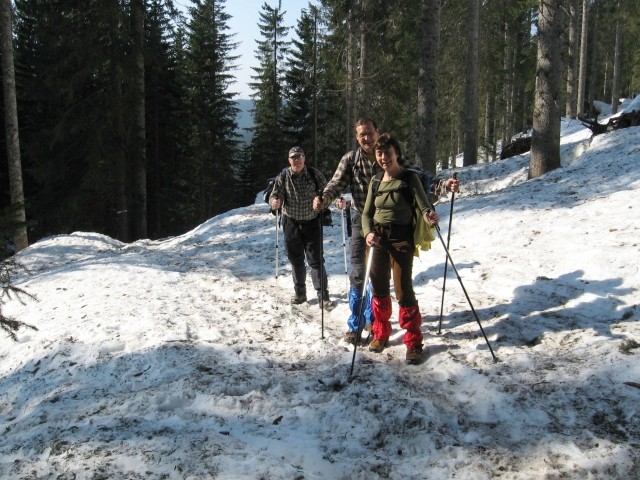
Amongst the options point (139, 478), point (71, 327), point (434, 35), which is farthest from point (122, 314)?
point (434, 35)

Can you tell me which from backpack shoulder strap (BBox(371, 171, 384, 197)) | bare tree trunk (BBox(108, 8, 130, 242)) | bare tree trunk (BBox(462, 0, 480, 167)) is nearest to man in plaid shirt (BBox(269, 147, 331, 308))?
backpack shoulder strap (BBox(371, 171, 384, 197))

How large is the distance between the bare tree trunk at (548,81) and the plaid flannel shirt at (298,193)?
24.3ft

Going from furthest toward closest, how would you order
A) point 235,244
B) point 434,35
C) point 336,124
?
point 336,124
point 235,244
point 434,35

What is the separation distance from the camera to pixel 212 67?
3170 centimetres

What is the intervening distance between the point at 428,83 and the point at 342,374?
937cm

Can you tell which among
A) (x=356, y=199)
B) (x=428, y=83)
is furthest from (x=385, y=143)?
(x=428, y=83)

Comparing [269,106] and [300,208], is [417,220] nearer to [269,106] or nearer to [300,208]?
[300,208]

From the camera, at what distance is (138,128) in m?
19.9

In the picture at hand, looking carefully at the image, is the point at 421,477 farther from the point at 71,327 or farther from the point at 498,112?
the point at 498,112

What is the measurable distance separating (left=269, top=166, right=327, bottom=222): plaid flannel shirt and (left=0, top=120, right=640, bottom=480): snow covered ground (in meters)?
1.45

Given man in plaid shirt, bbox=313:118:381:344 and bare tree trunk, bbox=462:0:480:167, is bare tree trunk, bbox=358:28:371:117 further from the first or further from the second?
man in plaid shirt, bbox=313:118:381:344

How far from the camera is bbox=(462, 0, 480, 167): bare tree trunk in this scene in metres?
16.8

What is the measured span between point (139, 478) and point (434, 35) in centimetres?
1137

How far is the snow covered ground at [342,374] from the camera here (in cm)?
329
